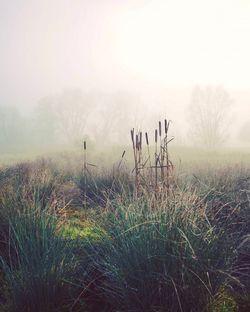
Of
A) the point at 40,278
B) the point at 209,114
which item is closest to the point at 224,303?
the point at 40,278

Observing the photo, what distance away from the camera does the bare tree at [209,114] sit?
162ft

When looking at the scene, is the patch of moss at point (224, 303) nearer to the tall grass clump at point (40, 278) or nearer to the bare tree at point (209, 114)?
the tall grass clump at point (40, 278)

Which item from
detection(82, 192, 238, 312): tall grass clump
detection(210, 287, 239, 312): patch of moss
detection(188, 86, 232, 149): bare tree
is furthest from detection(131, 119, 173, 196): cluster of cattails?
detection(188, 86, 232, 149): bare tree

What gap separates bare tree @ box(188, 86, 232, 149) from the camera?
49.5 meters

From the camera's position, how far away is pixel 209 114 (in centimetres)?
5072

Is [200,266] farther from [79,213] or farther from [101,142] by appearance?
[101,142]

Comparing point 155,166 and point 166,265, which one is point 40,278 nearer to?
point 166,265

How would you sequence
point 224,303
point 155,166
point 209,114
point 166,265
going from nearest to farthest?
point 166,265
point 224,303
point 155,166
point 209,114

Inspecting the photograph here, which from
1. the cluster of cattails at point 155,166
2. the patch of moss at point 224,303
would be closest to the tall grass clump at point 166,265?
the patch of moss at point 224,303

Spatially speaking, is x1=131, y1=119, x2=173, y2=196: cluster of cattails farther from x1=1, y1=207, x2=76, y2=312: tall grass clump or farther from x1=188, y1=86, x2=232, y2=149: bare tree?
x1=188, y1=86, x2=232, y2=149: bare tree

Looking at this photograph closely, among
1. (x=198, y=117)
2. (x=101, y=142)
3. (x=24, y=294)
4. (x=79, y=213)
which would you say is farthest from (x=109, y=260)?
(x=101, y=142)

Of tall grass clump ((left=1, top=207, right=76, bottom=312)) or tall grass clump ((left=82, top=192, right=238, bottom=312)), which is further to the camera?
tall grass clump ((left=1, top=207, right=76, bottom=312))

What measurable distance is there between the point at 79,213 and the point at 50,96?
197 ft

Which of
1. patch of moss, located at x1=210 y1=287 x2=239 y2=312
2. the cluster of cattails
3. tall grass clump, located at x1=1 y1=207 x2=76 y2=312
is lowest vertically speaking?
patch of moss, located at x1=210 y1=287 x2=239 y2=312
